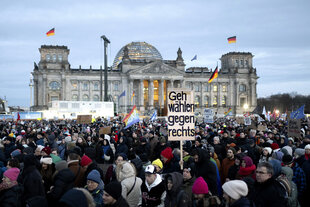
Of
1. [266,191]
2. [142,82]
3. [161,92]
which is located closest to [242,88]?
[161,92]

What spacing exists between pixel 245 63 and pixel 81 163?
79316 mm

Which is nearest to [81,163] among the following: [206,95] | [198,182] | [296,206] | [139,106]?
[198,182]

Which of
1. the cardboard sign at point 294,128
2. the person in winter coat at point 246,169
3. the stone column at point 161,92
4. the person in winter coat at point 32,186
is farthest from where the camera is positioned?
the stone column at point 161,92

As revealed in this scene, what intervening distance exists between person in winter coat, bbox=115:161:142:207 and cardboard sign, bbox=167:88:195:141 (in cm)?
243

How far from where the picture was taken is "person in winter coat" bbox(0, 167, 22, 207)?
4613 millimetres

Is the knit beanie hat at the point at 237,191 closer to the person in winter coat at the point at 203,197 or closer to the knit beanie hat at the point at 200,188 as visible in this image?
the person in winter coat at the point at 203,197

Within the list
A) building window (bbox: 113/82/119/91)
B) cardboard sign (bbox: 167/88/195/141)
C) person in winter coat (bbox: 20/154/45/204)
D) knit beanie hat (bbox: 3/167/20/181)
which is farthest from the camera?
building window (bbox: 113/82/119/91)

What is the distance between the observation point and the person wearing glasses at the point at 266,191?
468cm

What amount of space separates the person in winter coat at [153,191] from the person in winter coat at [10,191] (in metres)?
2.26

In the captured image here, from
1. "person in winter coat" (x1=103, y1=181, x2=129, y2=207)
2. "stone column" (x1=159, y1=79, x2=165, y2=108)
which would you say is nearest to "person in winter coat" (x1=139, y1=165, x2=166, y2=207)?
"person in winter coat" (x1=103, y1=181, x2=129, y2=207)

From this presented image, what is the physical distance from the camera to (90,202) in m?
4.02

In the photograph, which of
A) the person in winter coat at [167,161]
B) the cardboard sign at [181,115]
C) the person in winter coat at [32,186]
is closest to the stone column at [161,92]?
the cardboard sign at [181,115]

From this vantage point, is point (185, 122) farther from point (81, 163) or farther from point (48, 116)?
point (48, 116)

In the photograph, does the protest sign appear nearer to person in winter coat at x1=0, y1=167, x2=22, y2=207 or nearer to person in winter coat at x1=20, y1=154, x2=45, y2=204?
person in winter coat at x1=20, y1=154, x2=45, y2=204
